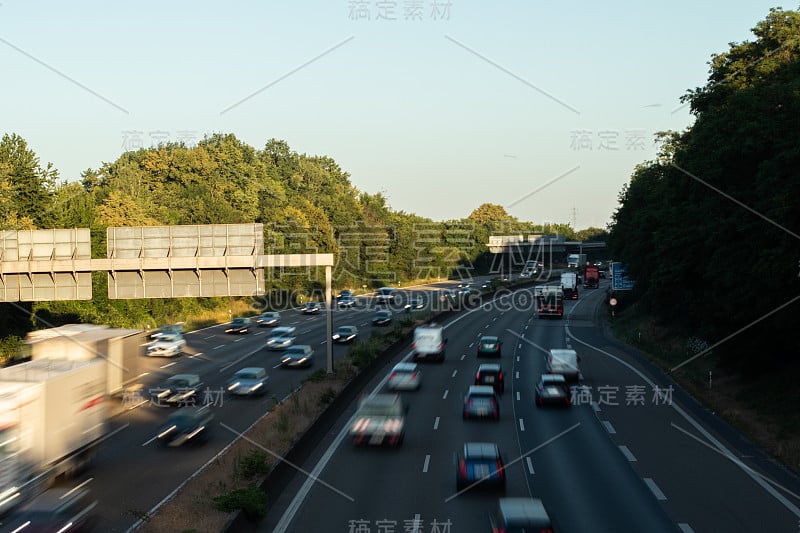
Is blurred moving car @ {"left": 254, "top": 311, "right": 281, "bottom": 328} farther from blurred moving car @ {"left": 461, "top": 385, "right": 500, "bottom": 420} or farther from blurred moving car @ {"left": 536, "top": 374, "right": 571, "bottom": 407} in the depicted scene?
blurred moving car @ {"left": 461, "top": 385, "right": 500, "bottom": 420}

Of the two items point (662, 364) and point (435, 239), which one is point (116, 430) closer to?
point (662, 364)

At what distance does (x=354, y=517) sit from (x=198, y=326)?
190 feet

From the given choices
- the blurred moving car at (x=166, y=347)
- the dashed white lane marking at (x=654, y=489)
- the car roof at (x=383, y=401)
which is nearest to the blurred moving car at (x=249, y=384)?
the car roof at (x=383, y=401)

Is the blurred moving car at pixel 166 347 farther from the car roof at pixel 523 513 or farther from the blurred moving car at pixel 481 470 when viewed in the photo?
the car roof at pixel 523 513

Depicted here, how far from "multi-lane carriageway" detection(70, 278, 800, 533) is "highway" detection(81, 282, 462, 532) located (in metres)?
0.09

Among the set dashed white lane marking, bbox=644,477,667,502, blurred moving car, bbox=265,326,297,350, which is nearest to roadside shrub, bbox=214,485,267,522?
dashed white lane marking, bbox=644,477,667,502

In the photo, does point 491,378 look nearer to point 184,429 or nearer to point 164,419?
point 164,419

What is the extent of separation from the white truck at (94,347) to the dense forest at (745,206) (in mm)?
26701

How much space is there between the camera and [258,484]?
70.9 feet

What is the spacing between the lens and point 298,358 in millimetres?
49469

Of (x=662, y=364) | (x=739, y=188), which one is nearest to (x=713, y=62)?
(x=739, y=188)

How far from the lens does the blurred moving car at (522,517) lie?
15.8 m

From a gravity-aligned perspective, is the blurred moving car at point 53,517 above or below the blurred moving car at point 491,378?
above

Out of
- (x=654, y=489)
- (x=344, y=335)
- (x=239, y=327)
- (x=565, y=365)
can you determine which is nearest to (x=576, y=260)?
(x=239, y=327)
